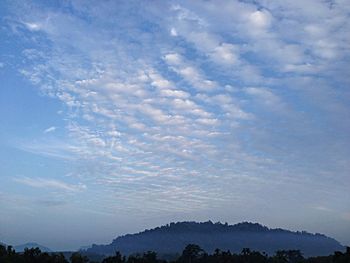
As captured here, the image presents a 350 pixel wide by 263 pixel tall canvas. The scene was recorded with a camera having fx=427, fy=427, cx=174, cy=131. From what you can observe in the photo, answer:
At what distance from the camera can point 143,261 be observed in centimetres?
10075

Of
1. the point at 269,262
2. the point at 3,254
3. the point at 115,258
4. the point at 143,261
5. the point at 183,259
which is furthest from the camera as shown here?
the point at 183,259

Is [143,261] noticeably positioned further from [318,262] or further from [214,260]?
[318,262]

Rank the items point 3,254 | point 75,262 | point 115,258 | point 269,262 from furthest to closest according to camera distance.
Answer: point 269,262, point 115,258, point 75,262, point 3,254

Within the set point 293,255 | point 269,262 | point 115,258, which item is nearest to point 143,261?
point 115,258

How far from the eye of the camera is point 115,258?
90375 mm

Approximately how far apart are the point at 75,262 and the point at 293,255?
257 feet

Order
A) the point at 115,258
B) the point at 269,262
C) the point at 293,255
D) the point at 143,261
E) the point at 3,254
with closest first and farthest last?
the point at 3,254 < the point at 115,258 < the point at 143,261 < the point at 269,262 < the point at 293,255

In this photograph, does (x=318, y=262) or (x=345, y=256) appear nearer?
(x=345, y=256)

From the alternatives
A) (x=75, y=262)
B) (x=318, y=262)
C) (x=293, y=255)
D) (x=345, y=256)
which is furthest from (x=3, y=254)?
(x=293, y=255)

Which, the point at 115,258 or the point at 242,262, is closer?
the point at 115,258

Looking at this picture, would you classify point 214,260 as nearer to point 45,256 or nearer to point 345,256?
point 345,256

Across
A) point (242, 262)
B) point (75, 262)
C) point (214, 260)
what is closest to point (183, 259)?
point (214, 260)

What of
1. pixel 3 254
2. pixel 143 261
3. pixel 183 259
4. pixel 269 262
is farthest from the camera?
pixel 183 259

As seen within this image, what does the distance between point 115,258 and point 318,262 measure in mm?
56822
